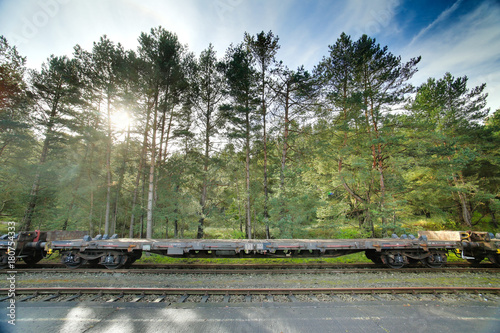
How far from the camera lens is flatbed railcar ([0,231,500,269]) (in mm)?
7602

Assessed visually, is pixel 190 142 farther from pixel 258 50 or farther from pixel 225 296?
pixel 225 296

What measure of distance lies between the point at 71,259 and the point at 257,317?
8.51 meters

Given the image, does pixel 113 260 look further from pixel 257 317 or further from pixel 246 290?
pixel 257 317

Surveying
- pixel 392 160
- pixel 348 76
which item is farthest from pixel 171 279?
pixel 348 76

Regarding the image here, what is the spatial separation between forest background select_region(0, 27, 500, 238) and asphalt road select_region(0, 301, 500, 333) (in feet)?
25.6

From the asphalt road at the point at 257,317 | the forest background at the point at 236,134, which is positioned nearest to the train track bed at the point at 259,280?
the asphalt road at the point at 257,317

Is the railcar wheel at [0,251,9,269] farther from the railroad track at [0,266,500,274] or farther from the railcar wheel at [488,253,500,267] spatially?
the railcar wheel at [488,253,500,267]

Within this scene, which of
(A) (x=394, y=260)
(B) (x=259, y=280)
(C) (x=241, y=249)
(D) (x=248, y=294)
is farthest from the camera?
(A) (x=394, y=260)

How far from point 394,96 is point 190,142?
16.8m

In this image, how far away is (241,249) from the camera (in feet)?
24.8

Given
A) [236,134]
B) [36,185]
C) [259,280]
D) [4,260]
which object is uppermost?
[236,134]

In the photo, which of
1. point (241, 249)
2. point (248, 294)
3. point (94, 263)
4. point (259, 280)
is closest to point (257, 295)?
point (248, 294)

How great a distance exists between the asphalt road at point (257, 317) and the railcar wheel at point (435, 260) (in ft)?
10.9

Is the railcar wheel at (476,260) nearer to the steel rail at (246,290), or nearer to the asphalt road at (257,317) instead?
the steel rail at (246,290)
